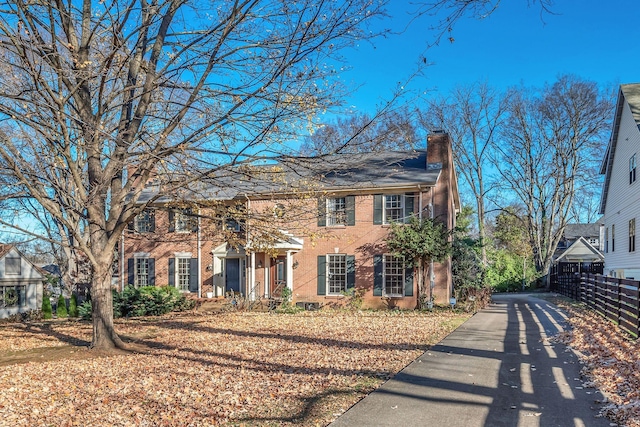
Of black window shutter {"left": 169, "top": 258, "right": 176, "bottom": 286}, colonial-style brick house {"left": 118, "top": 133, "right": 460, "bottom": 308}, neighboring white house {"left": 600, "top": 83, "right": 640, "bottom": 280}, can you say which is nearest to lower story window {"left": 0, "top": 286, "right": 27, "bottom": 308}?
black window shutter {"left": 169, "top": 258, "right": 176, "bottom": 286}

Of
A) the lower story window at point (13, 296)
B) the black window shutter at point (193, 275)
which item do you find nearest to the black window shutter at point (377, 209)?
the black window shutter at point (193, 275)

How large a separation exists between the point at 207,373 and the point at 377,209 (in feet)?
44.8

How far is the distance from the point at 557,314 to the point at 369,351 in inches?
388

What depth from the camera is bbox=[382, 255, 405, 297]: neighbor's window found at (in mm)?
20219

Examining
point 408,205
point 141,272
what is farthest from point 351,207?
point 141,272

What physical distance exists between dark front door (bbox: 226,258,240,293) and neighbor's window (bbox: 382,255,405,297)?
22.5 ft

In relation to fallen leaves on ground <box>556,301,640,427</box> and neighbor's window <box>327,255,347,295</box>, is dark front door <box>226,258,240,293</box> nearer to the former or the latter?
neighbor's window <box>327,255,347,295</box>

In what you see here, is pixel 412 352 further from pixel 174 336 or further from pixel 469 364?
pixel 174 336

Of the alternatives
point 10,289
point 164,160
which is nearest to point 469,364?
point 164,160

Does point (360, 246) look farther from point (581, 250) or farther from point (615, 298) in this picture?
point (581, 250)

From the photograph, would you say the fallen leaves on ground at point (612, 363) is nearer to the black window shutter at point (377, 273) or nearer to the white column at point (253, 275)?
the black window shutter at point (377, 273)

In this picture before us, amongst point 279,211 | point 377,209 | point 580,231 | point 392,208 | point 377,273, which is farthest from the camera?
point 580,231

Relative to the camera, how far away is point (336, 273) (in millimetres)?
21094

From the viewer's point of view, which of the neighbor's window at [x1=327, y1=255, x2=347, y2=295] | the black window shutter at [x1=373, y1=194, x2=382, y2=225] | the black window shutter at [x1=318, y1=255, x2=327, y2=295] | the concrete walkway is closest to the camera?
the concrete walkway
